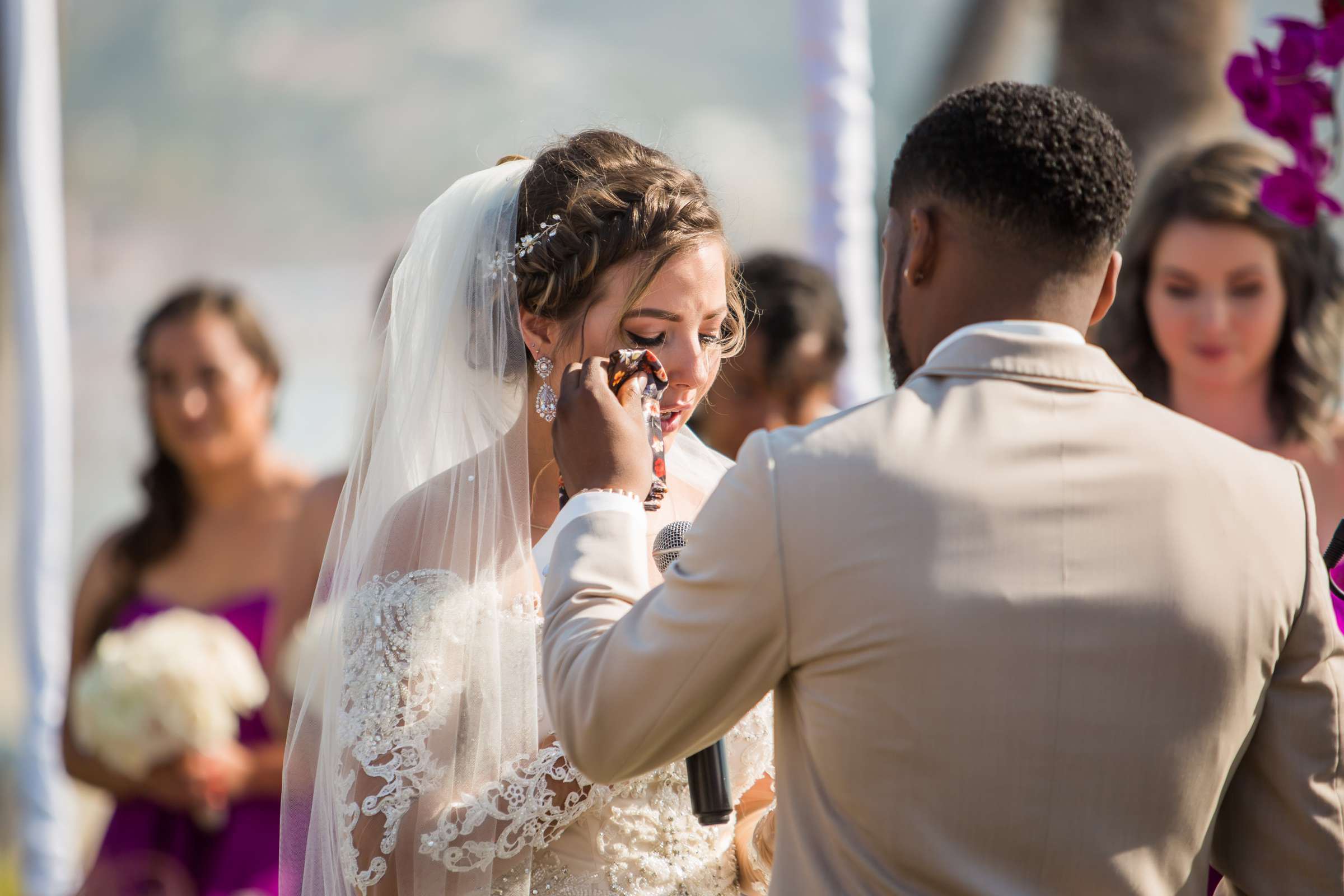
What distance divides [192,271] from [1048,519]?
31.3 feet

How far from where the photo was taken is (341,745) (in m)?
2.54

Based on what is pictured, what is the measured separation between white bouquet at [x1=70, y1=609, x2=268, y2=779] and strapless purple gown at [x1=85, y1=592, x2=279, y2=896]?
0.28 metres

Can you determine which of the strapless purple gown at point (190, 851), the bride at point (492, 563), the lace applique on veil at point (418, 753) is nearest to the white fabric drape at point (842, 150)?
the bride at point (492, 563)

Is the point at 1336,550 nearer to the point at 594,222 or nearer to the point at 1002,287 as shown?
the point at 1002,287

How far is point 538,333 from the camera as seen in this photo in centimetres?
299

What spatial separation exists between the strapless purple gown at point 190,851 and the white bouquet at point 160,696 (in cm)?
28

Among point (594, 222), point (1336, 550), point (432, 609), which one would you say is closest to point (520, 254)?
point (594, 222)

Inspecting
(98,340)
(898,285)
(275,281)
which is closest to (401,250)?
(898,285)

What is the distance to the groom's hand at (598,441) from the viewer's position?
81.9 inches

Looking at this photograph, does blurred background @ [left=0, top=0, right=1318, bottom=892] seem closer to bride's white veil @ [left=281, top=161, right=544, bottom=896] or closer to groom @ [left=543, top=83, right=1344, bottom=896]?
bride's white veil @ [left=281, top=161, right=544, bottom=896]

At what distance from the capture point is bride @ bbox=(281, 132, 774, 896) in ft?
8.29

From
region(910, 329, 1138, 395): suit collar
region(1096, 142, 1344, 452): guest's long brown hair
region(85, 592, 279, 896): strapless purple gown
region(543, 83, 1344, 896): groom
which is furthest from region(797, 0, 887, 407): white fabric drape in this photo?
region(910, 329, 1138, 395): suit collar

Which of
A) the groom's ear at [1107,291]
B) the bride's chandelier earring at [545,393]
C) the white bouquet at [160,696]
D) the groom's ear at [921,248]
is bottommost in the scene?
the white bouquet at [160,696]

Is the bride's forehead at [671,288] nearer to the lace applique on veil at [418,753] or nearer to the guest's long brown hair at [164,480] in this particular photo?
the lace applique on veil at [418,753]
